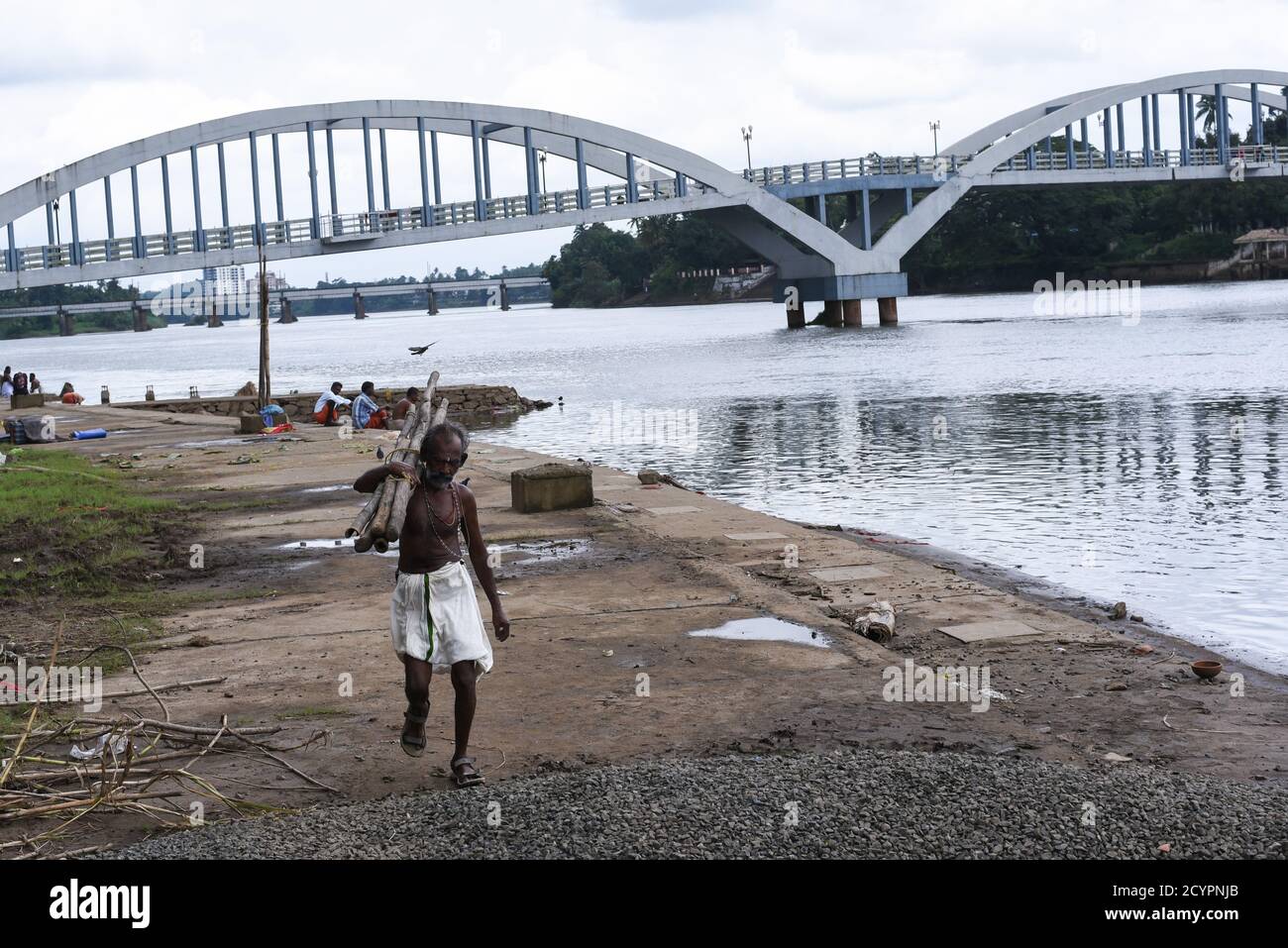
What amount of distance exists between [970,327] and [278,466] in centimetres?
7155

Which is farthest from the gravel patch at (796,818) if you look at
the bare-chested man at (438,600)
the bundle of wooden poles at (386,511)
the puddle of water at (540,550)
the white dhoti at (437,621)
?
the puddle of water at (540,550)

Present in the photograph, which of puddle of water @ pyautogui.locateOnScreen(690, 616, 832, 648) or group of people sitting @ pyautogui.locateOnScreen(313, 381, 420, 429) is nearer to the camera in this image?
puddle of water @ pyautogui.locateOnScreen(690, 616, 832, 648)

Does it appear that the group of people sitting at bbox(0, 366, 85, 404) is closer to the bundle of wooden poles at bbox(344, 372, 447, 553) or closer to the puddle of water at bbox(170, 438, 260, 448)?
the puddle of water at bbox(170, 438, 260, 448)

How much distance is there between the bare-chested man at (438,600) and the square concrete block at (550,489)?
9865mm

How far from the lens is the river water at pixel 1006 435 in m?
16.6

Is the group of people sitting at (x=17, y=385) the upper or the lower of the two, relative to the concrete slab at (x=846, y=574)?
upper

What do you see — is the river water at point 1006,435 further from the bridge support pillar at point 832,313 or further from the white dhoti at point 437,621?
the bridge support pillar at point 832,313

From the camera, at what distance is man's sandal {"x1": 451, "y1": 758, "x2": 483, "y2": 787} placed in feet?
23.2

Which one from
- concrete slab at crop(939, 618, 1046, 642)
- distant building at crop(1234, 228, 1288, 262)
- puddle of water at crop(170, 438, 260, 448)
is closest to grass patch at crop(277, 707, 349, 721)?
concrete slab at crop(939, 618, 1046, 642)

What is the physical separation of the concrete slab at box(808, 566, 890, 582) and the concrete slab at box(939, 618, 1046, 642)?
207cm

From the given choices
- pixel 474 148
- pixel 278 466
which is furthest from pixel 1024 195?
pixel 278 466

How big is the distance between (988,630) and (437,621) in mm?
5138

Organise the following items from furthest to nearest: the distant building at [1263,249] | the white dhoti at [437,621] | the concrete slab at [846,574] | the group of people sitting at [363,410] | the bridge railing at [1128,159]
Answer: the distant building at [1263,249]
the bridge railing at [1128,159]
the group of people sitting at [363,410]
the concrete slab at [846,574]
the white dhoti at [437,621]
